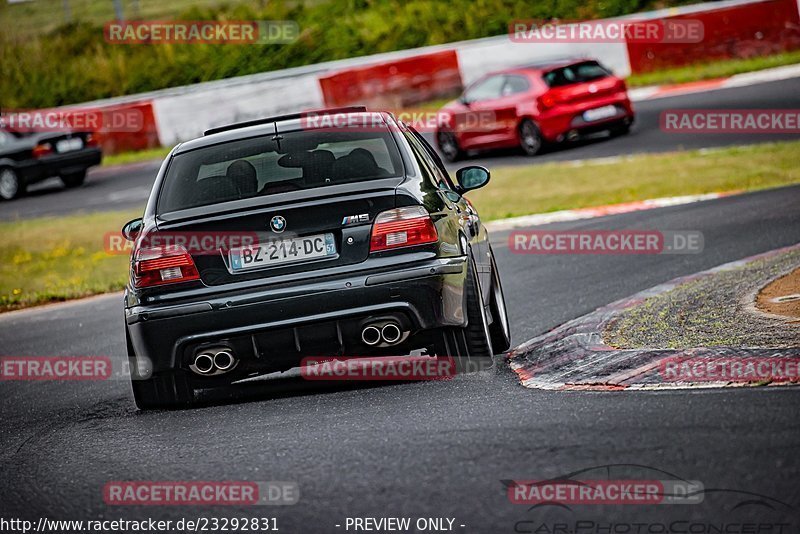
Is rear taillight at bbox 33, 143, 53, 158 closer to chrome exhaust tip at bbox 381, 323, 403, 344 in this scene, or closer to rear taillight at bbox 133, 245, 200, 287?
rear taillight at bbox 133, 245, 200, 287

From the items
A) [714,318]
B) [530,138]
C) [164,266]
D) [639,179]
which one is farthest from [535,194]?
[164,266]

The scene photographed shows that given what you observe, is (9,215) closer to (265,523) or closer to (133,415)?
(133,415)

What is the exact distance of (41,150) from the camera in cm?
2478

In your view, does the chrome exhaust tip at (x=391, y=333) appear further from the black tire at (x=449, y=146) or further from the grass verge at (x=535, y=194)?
the black tire at (x=449, y=146)

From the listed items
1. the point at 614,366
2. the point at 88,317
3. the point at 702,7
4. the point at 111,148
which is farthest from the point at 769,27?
the point at 614,366

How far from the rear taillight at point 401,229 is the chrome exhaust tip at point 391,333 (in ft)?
1.23

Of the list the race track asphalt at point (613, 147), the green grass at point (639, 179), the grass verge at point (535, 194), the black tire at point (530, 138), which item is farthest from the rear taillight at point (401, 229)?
the black tire at point (530, 138)

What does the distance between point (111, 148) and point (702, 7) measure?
13116 mm

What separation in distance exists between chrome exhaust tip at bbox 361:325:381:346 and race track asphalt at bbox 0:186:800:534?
296 millimetres

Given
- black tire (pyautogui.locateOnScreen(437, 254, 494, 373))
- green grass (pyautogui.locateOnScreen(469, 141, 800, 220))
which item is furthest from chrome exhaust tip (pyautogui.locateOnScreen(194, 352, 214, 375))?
green grass (pyautogui.locateOnScreen(469, 141, 800, 220))

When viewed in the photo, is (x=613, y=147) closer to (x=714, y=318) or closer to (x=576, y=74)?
(x=576, y=74)

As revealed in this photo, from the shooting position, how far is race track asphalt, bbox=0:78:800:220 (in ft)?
61.9

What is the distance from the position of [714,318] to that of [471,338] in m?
1.38

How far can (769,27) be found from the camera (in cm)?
2434
